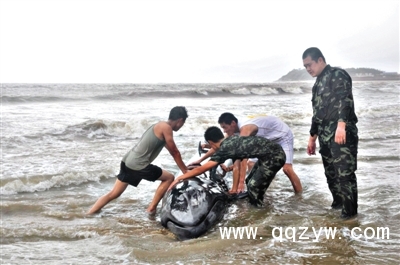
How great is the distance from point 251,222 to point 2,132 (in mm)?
10862

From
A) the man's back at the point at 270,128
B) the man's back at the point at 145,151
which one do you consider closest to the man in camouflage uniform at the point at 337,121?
the man's back at the point at 270,128

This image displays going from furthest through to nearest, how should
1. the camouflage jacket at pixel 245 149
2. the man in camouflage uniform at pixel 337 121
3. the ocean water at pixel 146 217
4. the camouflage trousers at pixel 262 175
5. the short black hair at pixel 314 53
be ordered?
the camouflage trousers at pixel 262 175 → the camouflage jacket at pixel 245 149 → the short black hair at pixel 314 53 → the man in camouflage uniform at pixel 337 121 → the ocean water at pixel 146 217

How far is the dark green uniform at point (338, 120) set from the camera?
4.42 m

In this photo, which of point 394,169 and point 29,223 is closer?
point 29,223

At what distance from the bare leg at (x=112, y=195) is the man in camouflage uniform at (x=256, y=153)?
140 centimetres

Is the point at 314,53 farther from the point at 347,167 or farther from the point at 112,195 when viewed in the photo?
the point at 112,195

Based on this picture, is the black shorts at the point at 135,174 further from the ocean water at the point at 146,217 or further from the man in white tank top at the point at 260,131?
the man in white tank top at the point at 260,131

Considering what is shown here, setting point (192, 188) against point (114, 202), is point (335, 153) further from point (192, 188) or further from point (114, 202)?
point (114, 202)

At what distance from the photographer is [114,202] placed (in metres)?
6.45

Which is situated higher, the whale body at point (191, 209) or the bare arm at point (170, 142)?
the bare arm at point (170, 142)

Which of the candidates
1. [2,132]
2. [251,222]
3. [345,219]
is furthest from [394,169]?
[2,132]

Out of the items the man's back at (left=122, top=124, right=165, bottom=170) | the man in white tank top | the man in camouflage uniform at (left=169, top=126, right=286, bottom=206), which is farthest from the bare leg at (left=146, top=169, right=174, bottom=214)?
the man in white tank top

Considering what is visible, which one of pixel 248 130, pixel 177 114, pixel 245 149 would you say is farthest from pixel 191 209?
pixel 248 130

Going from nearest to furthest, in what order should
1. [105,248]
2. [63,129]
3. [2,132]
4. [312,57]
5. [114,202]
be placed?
[105,248] → [312,57] → [114,202] → [2,132] → [63,129]
